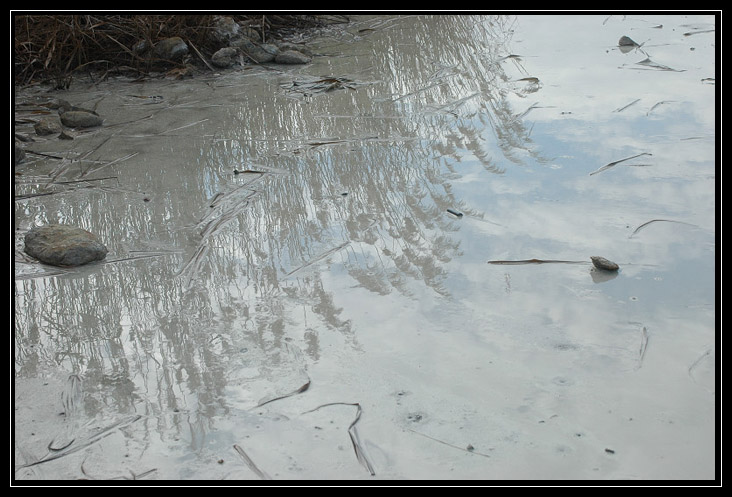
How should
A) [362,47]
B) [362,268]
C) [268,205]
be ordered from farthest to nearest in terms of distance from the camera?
[362,47] → [268,205] → [362,268]

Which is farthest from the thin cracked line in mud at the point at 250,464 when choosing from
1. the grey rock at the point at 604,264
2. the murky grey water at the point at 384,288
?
the grey rock at the point at 604,264

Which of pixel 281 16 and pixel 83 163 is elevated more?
pixel 281 16

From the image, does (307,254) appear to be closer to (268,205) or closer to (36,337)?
(268,205)

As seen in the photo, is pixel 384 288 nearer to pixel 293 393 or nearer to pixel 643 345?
pixel 293 393

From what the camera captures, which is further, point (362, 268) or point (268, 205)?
point (268, 205)

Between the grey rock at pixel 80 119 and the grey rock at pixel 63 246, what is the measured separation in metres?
1.81

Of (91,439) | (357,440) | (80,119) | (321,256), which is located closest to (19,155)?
(80,119)

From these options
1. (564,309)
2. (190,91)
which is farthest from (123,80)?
(564,309)

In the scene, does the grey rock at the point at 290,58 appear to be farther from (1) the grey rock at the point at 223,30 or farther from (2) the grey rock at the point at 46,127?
(2) the grey rock at the point at 46,127

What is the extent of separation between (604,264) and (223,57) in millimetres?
4125

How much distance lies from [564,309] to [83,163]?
118 inches

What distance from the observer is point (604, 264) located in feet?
9.72
